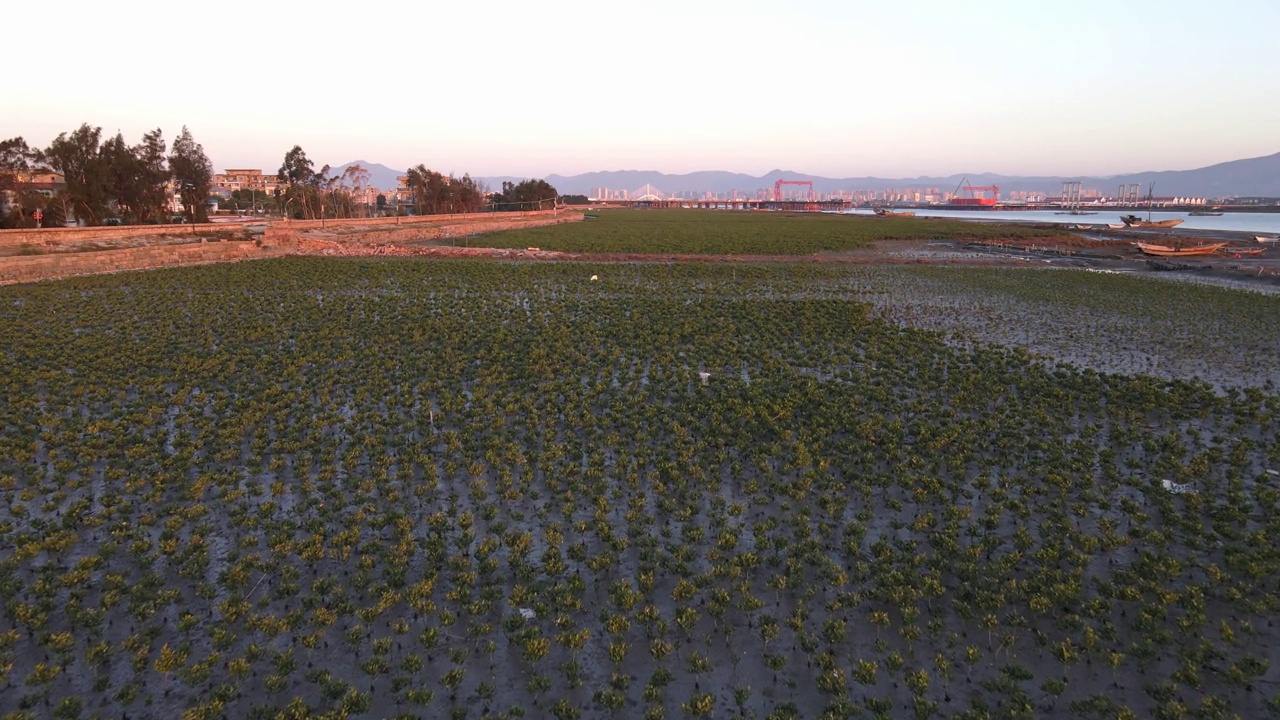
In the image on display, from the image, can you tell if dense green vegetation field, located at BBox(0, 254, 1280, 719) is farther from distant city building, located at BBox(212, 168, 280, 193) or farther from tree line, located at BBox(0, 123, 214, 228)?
distant city building, located at BBox(212, 168, 280, 193)

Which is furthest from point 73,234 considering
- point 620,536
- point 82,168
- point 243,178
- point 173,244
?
point 243,178

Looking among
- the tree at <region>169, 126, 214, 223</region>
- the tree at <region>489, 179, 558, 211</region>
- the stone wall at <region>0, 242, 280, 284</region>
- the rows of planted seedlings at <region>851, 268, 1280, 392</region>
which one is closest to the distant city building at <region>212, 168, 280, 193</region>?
the tree at <region>489, 179, 558, 211</region>

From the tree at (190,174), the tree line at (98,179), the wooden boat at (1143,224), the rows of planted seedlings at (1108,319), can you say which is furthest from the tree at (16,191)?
the wooden boat at (1143,224)

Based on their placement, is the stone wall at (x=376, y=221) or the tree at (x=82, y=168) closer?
the tree at (x=82, y=168)

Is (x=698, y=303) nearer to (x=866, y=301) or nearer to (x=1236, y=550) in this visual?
(x=866, y=301)

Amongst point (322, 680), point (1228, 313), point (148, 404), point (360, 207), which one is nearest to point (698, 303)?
point (148, 404)

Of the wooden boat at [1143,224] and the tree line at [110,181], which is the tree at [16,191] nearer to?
the tree line at [110,181]
